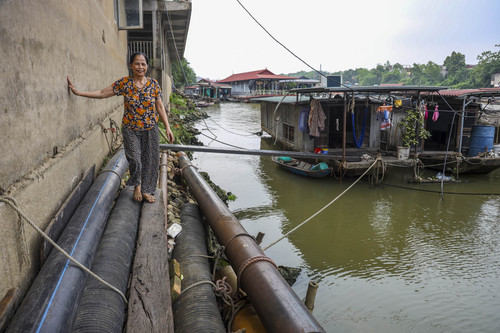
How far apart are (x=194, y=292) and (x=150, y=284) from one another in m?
0.64

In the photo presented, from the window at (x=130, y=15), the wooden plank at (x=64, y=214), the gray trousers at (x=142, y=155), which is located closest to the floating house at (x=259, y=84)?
the window at (x=130, y=15)

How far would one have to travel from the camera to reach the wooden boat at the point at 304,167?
35.1 feet

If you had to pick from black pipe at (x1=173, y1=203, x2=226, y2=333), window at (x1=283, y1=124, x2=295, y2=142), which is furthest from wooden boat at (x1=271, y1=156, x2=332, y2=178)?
black pipe at (x1=173, y1=203, x2=226, y2=333)

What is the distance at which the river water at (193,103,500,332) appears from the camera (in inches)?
192

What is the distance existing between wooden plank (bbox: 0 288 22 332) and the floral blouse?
2.04 metres

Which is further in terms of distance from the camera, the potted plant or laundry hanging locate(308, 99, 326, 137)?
laundry hanging locate(308, 99, 326, 137)

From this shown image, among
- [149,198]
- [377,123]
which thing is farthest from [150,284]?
[377,123]

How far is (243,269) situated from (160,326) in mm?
1014

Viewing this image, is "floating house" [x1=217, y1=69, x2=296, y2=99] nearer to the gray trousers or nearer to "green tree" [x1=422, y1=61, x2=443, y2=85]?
"green tree" [x1=422, y1=61, x2=443, y2=85]

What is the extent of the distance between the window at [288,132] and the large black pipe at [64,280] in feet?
35.5

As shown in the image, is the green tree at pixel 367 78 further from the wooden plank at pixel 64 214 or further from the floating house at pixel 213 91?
the wooden plank at pixel 64 214

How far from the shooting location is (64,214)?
3.35 meters

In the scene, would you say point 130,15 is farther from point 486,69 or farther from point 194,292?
point 486,69

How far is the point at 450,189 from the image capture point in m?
10.4
